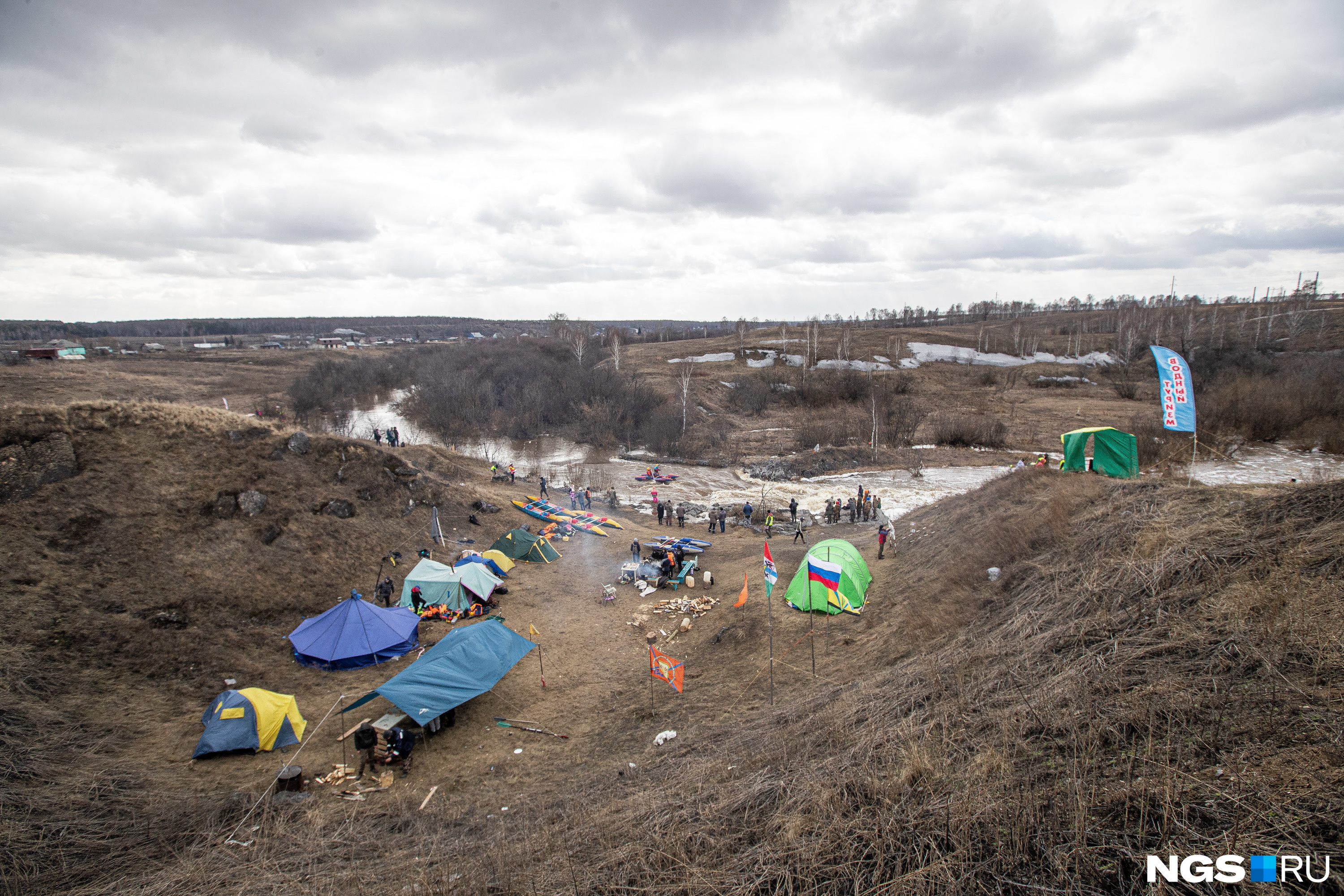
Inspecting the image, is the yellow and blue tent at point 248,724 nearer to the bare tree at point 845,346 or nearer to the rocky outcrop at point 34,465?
the rocky outcrop at point 34,465

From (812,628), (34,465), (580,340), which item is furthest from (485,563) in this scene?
(580,340)

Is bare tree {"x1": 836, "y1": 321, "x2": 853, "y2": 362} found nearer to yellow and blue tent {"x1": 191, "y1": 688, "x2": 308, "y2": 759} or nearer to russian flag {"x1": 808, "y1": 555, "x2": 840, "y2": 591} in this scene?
russian flag {"x1": 808, "y1": 555, "x2": 840, "y2": 591}

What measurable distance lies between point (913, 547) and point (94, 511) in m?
23.4

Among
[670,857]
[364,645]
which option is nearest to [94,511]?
[364,645]

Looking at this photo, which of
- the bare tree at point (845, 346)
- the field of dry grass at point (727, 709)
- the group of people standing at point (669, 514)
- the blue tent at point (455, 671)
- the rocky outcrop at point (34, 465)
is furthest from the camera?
the bare tree at point (845, 346)

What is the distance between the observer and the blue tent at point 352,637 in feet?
43.1

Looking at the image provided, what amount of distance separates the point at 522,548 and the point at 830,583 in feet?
37.2

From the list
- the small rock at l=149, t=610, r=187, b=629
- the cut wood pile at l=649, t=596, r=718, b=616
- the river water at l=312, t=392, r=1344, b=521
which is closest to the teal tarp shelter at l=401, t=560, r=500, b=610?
the small rock at l=149, t=610, r=187, b=629

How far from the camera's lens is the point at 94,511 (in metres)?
15.0

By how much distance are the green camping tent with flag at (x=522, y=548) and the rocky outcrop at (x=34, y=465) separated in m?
11.8

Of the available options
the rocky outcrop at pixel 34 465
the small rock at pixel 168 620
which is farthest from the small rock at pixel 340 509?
the rocky outcrop at pixel 34 465

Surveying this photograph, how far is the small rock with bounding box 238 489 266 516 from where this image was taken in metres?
17.0

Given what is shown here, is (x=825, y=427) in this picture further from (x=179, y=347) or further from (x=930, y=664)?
(x=179, y=347)

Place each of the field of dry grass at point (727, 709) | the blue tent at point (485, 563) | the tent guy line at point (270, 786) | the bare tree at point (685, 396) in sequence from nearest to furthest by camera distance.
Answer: the field of dry grass at point (727, 709)
the tent guy line at point (270, 786)
the blue tent at point (485, 563)
the bare tree at point (685, 396)
